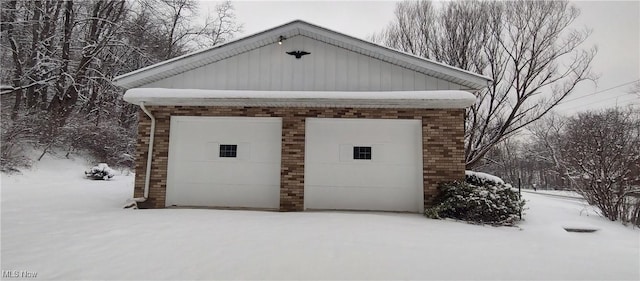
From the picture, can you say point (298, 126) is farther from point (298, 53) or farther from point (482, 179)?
point (482, 179)

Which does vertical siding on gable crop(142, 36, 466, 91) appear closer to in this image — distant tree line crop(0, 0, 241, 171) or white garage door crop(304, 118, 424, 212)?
white garage door crop(304, 118, 424, 212)

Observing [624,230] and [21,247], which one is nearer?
[21,247]

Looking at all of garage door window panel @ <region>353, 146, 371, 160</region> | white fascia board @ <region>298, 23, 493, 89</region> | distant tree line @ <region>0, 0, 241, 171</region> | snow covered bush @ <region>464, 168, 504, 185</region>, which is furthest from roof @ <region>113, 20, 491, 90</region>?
distant tree line @ <region>0, 0, 241, 171</region>

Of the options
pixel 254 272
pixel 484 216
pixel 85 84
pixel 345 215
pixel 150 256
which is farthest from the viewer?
pixel 85 84

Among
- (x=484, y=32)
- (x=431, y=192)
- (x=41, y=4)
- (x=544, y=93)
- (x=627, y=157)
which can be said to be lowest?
(x=431, y=192)

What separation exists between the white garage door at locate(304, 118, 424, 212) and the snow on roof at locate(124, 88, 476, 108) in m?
0.51

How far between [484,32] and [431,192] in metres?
10.4

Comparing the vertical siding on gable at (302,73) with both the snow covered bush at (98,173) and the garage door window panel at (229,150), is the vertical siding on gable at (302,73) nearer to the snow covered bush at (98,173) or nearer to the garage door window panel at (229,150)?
the garage door window panel at (229,150)

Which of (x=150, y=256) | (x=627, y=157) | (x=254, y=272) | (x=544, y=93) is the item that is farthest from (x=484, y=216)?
(x=544, y=93)

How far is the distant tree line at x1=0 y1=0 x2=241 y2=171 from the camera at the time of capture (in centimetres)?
1311

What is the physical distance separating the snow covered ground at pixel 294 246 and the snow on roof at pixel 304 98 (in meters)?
2.38

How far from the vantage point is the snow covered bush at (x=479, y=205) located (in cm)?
605

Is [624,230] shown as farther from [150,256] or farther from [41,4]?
[41,4]

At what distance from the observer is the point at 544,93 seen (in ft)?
44.5
